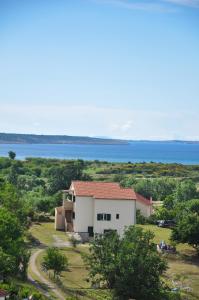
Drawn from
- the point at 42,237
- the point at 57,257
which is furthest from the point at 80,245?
the point at 57,257

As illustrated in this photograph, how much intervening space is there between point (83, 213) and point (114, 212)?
3139 mm

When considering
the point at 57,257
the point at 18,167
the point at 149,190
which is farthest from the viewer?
the point at 18,167

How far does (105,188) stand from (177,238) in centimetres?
1066

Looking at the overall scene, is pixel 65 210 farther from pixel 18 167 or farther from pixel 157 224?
pixel 18 167

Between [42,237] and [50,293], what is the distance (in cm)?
2000

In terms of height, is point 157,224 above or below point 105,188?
below

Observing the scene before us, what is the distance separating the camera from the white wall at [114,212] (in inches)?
2303

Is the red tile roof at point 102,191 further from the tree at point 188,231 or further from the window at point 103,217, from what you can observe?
the tree at point 188,231

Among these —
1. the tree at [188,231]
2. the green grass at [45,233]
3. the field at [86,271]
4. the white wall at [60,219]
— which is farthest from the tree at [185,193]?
the tree at [188,231]

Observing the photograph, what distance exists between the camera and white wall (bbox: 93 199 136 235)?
5850 cm

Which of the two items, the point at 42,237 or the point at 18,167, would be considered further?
the point at 18,167

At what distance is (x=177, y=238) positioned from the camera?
52.8 metres

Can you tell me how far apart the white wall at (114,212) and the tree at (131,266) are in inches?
745

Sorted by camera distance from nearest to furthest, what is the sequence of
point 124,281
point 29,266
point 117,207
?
point 124,281
point 29,266
point 117,207
